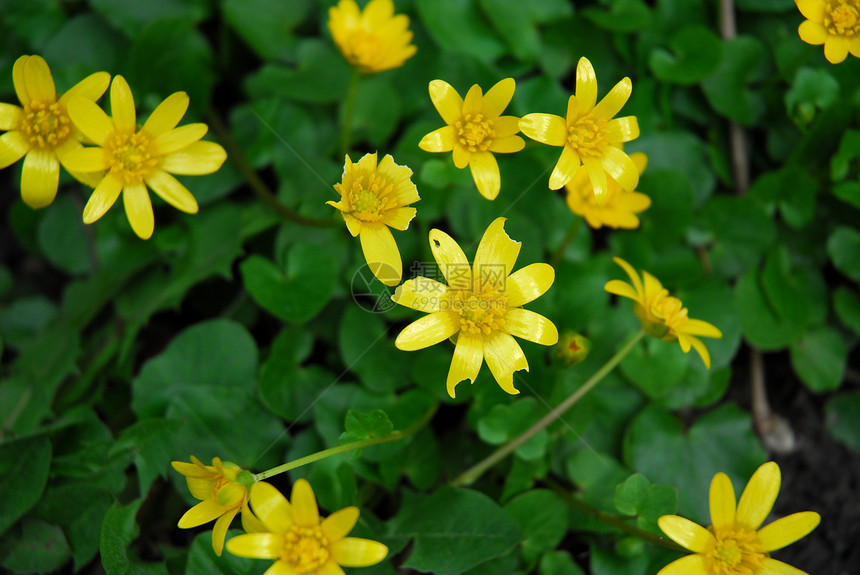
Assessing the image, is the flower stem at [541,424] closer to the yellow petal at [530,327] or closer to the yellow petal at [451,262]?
the yellow petal at [530,327]

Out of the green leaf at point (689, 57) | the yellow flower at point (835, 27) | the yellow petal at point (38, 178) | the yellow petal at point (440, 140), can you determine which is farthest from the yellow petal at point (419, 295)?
the green leaf at point (689, 57)

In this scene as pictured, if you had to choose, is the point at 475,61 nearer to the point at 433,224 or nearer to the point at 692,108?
the point at 433,224

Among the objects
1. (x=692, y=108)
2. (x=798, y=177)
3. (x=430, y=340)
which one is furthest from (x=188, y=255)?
(x=798, y=177)

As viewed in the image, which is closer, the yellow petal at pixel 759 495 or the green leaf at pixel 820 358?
the yellow petal at pixel 759 495

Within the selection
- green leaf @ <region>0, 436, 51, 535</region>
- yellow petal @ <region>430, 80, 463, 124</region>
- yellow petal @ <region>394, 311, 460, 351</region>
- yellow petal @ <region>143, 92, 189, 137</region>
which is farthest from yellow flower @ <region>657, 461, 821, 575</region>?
green leaf @ <region>0, 436, 51, 535</region>

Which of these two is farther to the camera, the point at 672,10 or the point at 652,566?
the point at 672,10

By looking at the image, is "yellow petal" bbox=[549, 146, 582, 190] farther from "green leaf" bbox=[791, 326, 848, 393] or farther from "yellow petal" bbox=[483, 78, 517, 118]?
Result: "green leaf" bbox=[791, 326, 848, 393]

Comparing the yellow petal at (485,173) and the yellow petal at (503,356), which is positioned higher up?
the yellow petal at (485,173)
